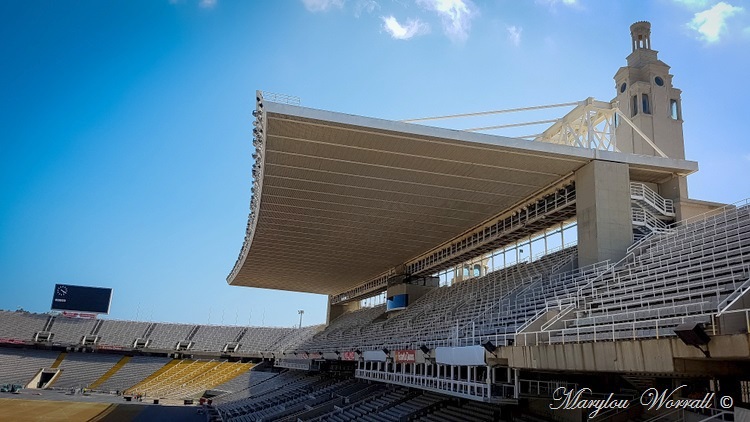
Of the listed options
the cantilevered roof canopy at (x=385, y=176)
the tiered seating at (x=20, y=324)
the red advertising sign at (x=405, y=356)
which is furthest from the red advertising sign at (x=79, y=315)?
the red advertising sign at (x=405, y=356)

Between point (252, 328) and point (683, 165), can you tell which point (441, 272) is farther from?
point (252, 328)

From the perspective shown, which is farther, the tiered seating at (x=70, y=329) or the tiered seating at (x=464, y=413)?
the tiered seating at (x=70, y=329)

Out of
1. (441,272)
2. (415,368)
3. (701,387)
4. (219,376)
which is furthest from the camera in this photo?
(219,376)

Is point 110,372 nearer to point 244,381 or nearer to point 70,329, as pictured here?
point 70,329

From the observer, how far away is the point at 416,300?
134 ft

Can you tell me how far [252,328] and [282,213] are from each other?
47522mm

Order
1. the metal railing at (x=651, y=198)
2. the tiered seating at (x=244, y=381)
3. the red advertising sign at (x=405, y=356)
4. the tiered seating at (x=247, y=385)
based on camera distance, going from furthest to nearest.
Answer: the tiered seating at (x=244, y=381), the tiered seating at (x=247, y=385), the metal railing at (x=651, y=198), the red advertising sign at (x=405, y=356)

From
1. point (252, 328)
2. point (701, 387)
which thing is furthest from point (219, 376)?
point (701, 387)

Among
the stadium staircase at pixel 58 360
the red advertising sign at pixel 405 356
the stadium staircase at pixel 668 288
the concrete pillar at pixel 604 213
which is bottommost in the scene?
the stadium staircase at pixel 58 360

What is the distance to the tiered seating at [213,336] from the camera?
68.7 m

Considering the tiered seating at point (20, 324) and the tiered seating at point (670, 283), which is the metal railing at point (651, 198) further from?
the tiered seating at point (20, 324)

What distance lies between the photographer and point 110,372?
5941 centimetres

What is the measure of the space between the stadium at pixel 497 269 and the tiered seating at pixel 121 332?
36.5 ft

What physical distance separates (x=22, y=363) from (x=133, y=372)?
439 inches
